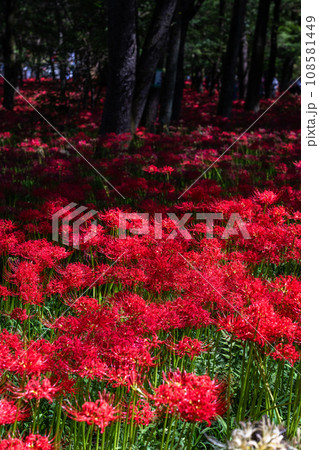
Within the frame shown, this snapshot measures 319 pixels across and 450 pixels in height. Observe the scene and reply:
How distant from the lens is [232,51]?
12344 mm

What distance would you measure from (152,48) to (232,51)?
508 centimetres

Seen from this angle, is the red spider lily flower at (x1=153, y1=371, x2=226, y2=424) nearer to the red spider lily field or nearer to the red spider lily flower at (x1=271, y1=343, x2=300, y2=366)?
the red spider lily field

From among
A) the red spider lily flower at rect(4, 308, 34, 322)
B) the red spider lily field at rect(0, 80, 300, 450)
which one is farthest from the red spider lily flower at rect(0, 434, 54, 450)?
the red spider lily flower at rect(4, 308, 34, 322)

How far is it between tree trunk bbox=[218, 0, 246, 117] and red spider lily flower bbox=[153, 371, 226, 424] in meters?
12.0

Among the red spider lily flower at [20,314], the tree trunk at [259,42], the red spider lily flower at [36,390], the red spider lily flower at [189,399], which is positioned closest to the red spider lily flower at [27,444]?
the red spider lily flower at [36,390]

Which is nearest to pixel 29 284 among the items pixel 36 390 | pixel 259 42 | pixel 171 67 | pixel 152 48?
pixel 36 390

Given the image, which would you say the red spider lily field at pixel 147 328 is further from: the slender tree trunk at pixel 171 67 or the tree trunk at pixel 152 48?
the slender tree trunk at pixel 171 67

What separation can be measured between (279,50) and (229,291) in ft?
78.8

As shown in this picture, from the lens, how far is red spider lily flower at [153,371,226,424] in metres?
1.30

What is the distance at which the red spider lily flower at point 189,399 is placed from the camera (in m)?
1.30

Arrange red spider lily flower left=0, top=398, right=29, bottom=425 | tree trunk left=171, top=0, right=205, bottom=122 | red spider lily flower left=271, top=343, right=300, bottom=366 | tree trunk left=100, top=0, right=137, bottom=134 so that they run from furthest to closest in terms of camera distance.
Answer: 1. tree trunk left=171, top=0, right=205, bottom=122
2. tree trunk left=100, top=0, right=137, bottom=134
3. red spider lily flower left=271, top=343, right=300, bottom=366
4. red spider lily flower left=0, top=398, right=29, bottom=425
